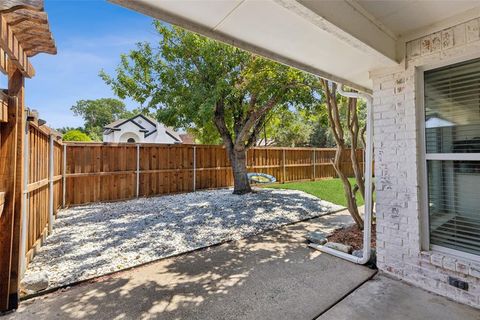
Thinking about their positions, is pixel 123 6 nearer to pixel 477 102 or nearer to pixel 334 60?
pixel 334 60

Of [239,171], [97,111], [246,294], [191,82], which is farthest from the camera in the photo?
[97,111]

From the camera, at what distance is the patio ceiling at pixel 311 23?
1783mm

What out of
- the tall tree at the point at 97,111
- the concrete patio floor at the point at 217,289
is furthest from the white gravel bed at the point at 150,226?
the tall tree at the point at 97,111

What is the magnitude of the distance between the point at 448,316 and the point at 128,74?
9.21 metres

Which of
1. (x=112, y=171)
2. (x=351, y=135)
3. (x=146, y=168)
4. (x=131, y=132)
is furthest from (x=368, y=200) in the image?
(x=131, y=132)

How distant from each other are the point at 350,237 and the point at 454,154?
7.42 ft

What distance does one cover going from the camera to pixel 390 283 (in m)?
2.75

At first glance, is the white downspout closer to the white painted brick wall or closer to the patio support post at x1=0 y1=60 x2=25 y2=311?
the white painted brick wall

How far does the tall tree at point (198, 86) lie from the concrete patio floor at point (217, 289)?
4503 millimetres

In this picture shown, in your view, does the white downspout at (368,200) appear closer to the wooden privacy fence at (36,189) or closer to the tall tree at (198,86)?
Answer: the tall tree at (198,86)

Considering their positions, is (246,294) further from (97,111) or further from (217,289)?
(97,111)

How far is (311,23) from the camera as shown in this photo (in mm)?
1904

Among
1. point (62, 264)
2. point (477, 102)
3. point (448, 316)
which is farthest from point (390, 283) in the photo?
point (62, 264)

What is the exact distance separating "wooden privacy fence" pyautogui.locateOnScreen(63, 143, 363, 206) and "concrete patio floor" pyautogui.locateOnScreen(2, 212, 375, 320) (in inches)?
199
